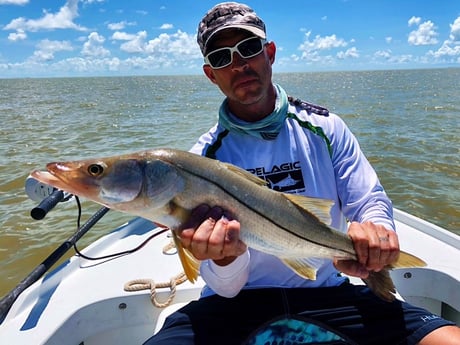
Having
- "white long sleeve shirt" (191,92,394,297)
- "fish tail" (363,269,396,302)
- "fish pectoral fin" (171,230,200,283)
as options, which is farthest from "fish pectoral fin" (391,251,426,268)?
"fish pectoral fin" (171,230,200,283)

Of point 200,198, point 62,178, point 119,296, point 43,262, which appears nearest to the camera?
point 62,178

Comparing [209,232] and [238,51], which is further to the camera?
[238,51]

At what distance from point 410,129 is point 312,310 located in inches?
614

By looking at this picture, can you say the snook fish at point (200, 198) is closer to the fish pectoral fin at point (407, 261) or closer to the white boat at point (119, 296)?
the fish pectoral fin at point (407, 261)

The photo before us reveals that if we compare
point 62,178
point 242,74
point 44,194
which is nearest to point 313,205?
point 242,74

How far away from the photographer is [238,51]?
2.53 metres

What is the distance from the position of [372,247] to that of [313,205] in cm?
34

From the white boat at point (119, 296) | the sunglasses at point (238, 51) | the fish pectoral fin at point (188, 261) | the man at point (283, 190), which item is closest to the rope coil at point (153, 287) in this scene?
the white boat at point (119, 296)

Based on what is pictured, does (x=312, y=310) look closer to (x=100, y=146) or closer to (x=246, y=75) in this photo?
(x=246, y=75)

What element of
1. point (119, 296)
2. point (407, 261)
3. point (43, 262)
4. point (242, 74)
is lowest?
point (119, 296)

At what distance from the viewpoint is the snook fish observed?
6.05ft

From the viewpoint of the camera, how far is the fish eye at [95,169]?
6.00 ft

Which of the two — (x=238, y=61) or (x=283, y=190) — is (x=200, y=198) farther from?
(x=238, y=61)

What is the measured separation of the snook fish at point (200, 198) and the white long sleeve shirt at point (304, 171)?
14.1 inches
